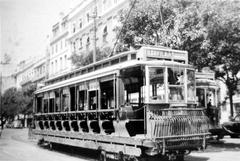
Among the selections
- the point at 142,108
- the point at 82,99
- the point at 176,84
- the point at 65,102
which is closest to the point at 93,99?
the point at 82,99

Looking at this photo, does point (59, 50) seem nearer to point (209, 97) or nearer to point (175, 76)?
point (209, 97)

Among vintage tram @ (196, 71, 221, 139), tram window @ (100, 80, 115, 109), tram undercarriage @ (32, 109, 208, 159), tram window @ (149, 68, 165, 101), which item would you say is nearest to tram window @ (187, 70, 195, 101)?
tram undercarriage @ (32, 109, 208, 159)

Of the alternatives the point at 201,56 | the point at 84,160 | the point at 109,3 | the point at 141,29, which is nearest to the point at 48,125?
the point at 84,160

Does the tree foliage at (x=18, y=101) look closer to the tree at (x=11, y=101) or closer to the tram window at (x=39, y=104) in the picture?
the tree at (x=11, y=101)

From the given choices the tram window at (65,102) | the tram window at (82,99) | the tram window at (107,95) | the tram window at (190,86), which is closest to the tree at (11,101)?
the tram window at (65,102)

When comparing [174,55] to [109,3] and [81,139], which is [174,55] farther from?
[109,3]

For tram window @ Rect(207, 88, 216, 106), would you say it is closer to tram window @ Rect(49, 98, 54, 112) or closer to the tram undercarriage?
tram window @ Rect(49, 98, 54, 112)

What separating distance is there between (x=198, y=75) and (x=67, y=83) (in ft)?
24.0

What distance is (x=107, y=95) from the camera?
1166 centimetres

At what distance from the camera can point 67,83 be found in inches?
579

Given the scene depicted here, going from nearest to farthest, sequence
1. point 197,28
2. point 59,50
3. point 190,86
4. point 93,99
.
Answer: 1. point 190,86
2. point 93,99
3. point 197,28
4. point 59,50

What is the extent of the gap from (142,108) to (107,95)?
1819mm

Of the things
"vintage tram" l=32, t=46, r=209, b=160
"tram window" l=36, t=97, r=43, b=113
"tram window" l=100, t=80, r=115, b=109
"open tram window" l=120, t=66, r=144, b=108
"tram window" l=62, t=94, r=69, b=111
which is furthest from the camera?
"tram window" l=36, t=97, r=43, b=113

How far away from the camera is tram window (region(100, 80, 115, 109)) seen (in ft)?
37.5
